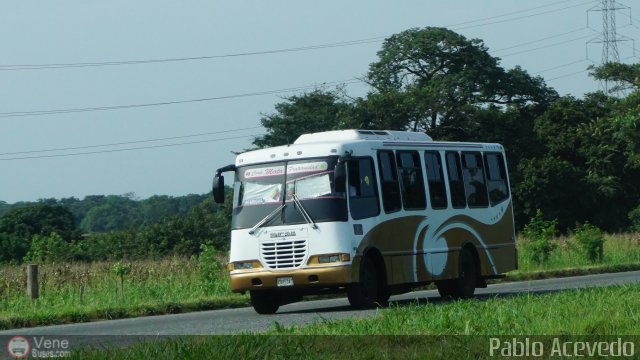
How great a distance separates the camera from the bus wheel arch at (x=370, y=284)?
21453 millimetres

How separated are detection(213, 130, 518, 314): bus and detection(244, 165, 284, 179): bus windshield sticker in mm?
24

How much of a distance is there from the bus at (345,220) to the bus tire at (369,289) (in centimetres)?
2

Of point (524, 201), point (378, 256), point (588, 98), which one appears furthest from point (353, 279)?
point (588, 98)

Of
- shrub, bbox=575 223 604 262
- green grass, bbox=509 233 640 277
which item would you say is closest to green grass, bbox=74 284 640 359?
green grass, bbox=509 233 640 277

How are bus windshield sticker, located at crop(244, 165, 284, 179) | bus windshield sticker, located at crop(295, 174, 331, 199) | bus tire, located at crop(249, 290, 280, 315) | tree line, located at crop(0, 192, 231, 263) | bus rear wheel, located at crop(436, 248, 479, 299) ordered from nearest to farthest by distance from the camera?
bus windshield sticker, located at crop(295, 174, 331, 199)
bus windshield sticker, located at crop(244, 165, 284, 179)
bus tire, located at crop(249, 290, 280, 315)
bus rear wheel, located at crop(436, 248, 479, 299)
tree line, located at crop(0, 192, 231, 263)

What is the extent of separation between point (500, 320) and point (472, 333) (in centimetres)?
123

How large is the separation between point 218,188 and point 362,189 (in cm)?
262

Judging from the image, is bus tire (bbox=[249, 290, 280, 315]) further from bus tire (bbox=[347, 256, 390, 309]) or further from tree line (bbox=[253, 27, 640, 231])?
tree line (bbox=[253, 27, 640, 231])

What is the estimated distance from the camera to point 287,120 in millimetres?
88812

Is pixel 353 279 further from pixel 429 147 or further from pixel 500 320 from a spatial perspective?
pixel 500 320

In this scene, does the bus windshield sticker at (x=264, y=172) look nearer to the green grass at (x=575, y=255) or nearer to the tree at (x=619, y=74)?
the green grass at (x=575, y=255)

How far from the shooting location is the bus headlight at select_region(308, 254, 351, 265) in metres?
21.3

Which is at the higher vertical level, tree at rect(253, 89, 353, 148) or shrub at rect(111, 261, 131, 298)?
tree at rect(253, 89, 353, 148)

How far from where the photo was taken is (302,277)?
21359 mm
